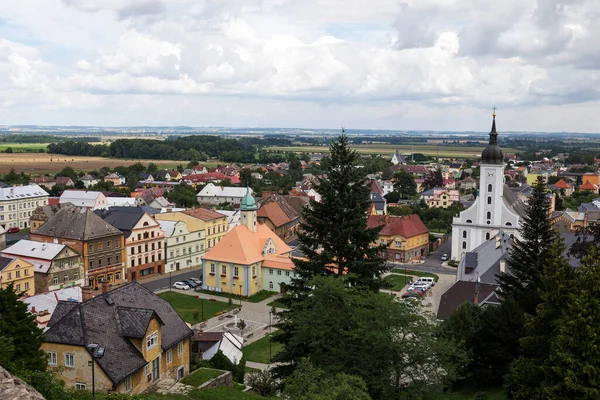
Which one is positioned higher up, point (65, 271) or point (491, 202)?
point (491, 202)

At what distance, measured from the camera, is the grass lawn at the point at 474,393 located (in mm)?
26356

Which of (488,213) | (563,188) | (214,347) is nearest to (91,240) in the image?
(214,347)

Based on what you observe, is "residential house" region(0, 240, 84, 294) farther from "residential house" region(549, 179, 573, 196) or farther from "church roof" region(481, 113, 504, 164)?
"residential house" region(549, 179, 573, 196)

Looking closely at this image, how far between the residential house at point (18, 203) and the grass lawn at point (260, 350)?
2268 inches

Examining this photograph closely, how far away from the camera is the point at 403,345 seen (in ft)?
63.2

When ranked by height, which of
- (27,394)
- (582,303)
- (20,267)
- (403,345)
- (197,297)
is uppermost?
(27,394)

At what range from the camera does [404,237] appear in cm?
6625

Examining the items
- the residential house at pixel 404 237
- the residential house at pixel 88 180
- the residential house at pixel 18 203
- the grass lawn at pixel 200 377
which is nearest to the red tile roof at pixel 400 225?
the residential house at pixel 404 237

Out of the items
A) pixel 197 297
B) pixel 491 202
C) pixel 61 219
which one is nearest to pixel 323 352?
pixel 197 297

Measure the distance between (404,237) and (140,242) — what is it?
98.0 feet

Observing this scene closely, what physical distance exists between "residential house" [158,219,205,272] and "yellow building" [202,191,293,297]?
6.93 metres

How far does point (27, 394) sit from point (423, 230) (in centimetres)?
6393

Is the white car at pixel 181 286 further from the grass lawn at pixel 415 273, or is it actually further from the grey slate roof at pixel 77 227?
the grass lawn at pixel 415 273

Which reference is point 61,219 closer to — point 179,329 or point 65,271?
point 65,271
